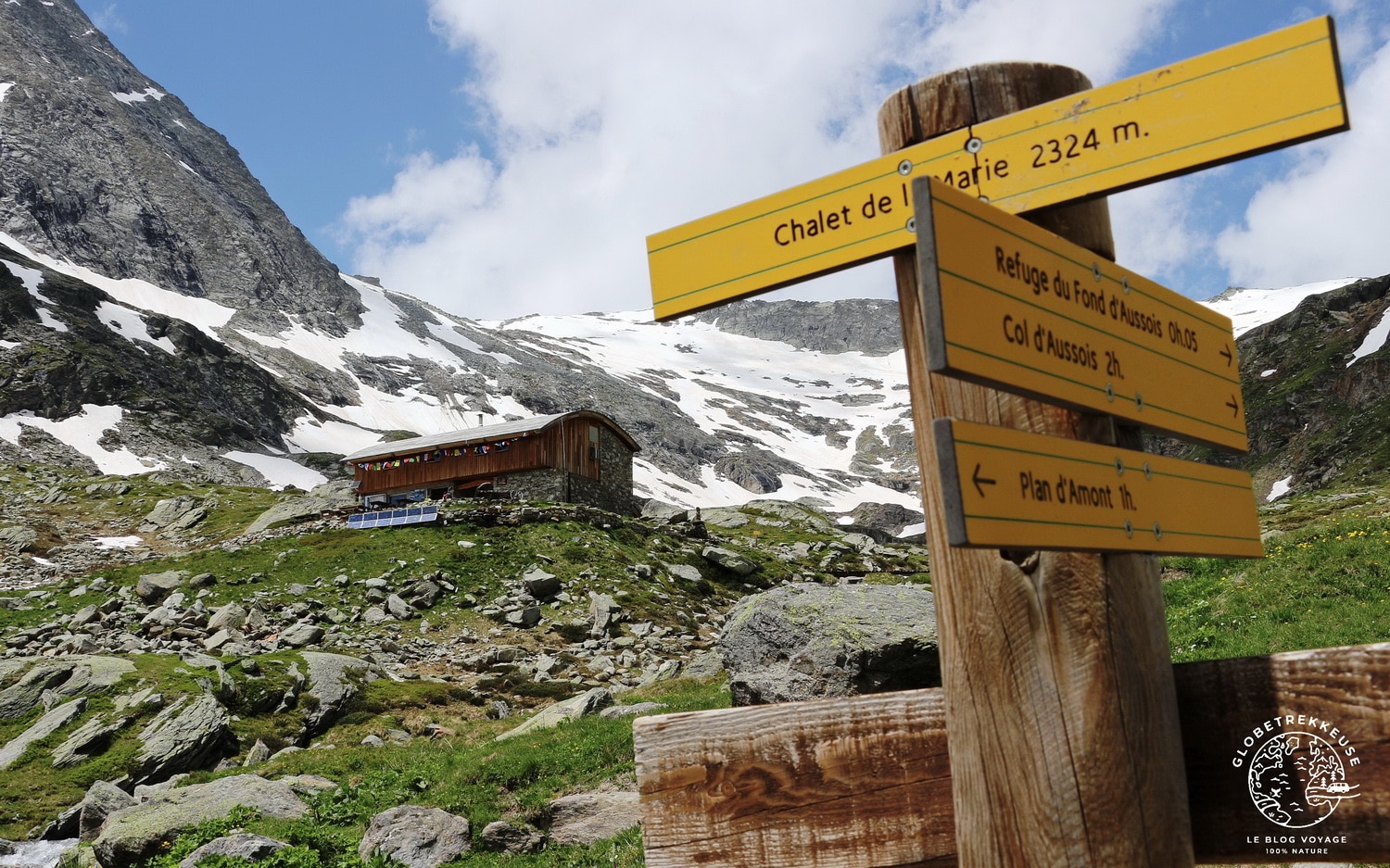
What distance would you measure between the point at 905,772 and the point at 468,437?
5815cm

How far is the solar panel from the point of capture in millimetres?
46438

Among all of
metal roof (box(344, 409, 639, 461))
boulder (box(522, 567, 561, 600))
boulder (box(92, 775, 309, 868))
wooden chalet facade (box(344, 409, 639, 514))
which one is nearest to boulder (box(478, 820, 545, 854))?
boulder (box(92, 775, 309, 868))

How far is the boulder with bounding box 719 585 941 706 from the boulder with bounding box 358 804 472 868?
4627 mm

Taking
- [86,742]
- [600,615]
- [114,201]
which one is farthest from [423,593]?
[114,201]

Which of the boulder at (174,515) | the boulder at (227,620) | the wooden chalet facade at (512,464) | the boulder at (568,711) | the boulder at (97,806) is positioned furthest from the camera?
the boulder at (174,515)

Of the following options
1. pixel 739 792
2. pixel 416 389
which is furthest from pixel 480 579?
pixel 416 389

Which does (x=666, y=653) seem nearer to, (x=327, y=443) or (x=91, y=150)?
(x=327, y=443)

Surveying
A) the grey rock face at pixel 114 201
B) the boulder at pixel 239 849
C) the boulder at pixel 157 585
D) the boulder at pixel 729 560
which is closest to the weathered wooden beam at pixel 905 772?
the boulder at pixel 239 849

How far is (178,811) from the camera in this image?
14.8 meters

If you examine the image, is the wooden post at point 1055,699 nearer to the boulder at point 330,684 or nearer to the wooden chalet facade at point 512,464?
the boulder at point 330,684

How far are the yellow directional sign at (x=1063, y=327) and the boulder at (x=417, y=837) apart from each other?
12403mm

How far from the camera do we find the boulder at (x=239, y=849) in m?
12.6

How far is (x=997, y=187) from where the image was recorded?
2.98 metres

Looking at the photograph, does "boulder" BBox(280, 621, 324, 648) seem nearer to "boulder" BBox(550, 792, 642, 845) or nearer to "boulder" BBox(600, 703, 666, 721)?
"boulder" BBox(600, 703, 666, 721)
